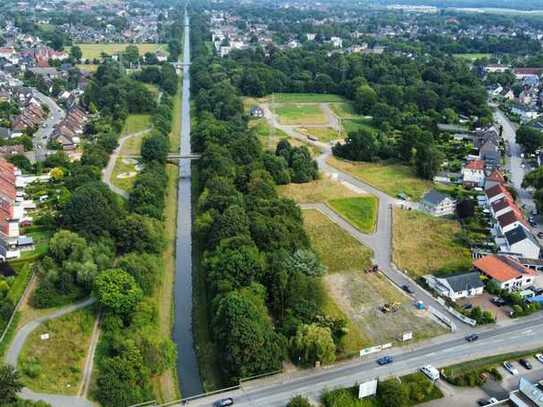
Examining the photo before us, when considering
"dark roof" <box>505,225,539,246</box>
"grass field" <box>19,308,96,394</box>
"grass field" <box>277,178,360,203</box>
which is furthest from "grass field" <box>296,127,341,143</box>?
"grass field" <box>19,308,96,394</box>

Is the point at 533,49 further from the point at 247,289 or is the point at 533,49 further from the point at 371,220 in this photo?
the point at 247,289

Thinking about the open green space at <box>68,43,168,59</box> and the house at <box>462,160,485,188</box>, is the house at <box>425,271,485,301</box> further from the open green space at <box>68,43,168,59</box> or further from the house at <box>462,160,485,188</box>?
the open green space at <box>68,43,168,59</box>

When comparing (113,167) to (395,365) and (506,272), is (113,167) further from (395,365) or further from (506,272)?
(506,272)

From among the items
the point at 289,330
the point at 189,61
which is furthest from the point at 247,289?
the point at 189,61

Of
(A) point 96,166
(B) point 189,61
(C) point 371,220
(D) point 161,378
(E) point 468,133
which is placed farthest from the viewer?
(B) point 189,61

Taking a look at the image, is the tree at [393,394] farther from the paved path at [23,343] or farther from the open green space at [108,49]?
the open green space at [108,49]

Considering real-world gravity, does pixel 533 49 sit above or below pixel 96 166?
above
